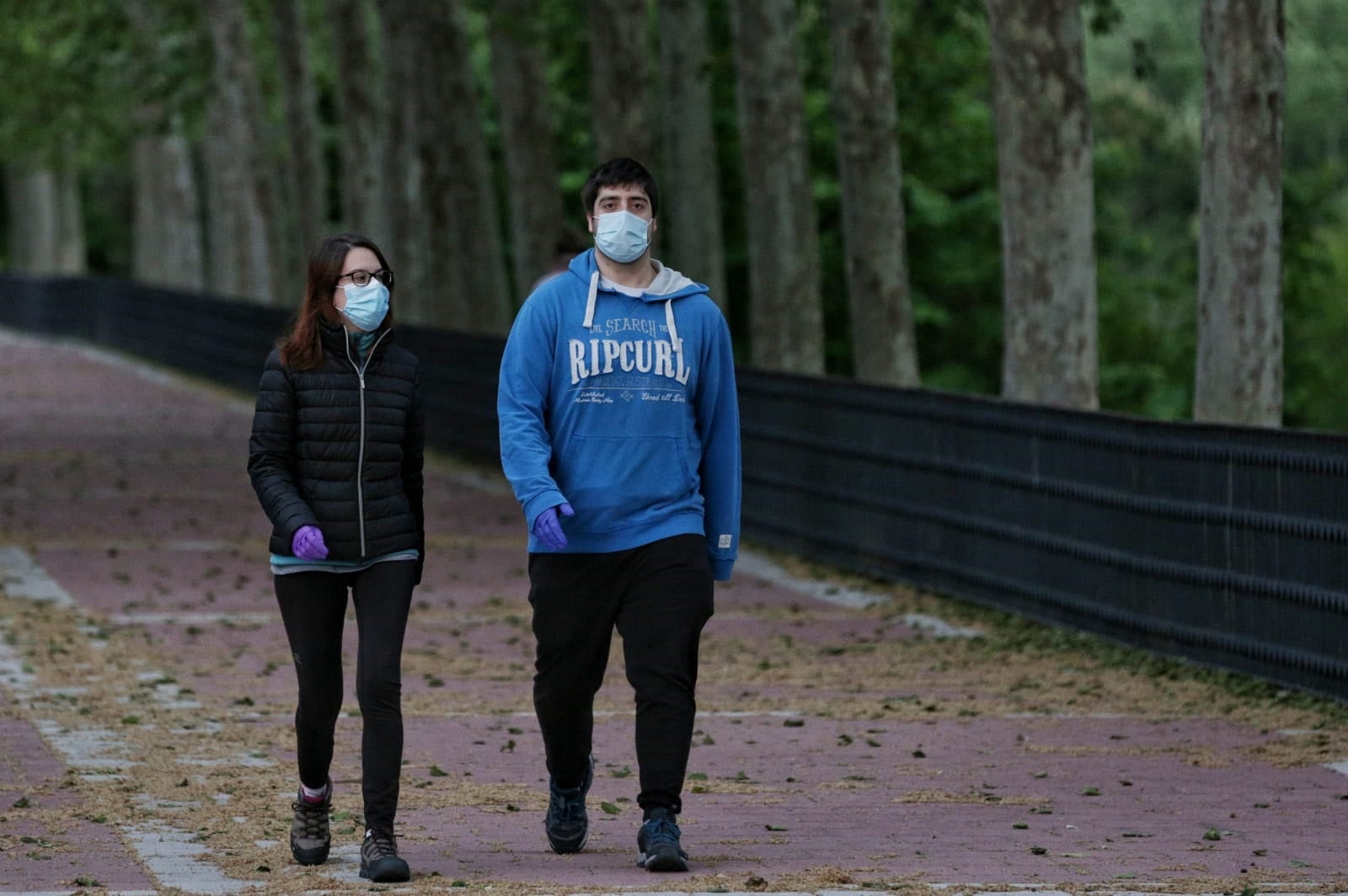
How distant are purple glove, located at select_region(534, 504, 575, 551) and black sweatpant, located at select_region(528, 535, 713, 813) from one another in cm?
20

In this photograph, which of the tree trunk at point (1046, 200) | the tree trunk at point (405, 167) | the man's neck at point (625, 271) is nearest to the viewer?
the man's neck at point (625, 271)

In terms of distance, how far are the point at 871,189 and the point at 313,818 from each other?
47.6 feet

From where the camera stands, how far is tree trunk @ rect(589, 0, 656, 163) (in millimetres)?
25469

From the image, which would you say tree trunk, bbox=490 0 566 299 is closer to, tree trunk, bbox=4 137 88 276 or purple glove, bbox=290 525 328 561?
purple glove, bbox=290 525 328 561

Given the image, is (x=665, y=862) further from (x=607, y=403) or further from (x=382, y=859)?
(x=607, y=403)

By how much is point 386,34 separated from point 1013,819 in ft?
80.7

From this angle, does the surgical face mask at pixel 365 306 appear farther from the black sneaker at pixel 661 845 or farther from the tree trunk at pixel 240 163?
the tree trunk at pixel 240 163

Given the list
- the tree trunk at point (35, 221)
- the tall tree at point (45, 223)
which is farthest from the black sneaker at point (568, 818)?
the tree trunk at point (35, 221)

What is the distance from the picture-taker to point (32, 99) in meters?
56.8

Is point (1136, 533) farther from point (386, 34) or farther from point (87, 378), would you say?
point (87, 378)

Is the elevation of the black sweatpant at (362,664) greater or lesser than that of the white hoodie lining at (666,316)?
lesser

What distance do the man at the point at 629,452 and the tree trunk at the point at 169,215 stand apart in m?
53.4

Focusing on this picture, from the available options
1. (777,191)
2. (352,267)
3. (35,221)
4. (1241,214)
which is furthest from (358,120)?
(35,221)

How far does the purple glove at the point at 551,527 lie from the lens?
7.82 meters
